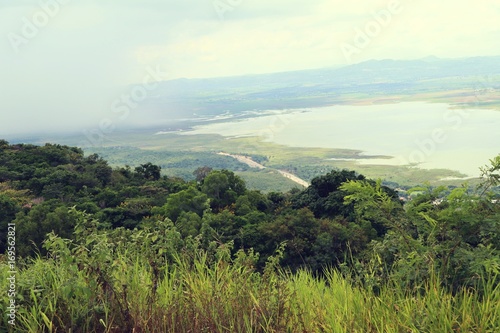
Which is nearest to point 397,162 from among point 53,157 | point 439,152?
point 439,152

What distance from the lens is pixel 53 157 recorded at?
23828 mm

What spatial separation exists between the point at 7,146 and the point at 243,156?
43805 mm

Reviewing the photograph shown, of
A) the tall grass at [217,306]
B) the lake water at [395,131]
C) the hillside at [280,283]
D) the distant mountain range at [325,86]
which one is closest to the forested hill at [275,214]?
the hillside at [280,283]

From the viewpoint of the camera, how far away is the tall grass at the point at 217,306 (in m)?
2.39

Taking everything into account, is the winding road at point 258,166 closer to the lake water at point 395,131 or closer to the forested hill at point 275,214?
the lake water at point 395,131

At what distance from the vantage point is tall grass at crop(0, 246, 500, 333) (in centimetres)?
239

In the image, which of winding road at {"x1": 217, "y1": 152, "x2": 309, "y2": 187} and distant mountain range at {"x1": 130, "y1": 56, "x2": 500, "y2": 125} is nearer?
winding road at {"x1": 217, "y1": 152, "x2": 309, "y2": 187}

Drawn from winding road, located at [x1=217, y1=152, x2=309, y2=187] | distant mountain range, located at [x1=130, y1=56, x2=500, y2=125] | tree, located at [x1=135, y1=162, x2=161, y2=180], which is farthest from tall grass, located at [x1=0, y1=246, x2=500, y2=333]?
distant mountain range, located at [x1=130, y1=56, x2=500, y2=125]

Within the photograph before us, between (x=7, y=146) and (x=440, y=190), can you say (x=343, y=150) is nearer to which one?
(x=7, y=146)

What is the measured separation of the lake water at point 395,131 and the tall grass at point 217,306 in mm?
44942

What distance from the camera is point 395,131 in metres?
79.4

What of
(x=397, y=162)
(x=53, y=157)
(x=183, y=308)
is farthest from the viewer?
(x=397, y=162)

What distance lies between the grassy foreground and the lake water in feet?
147

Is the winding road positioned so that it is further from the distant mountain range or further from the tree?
the distant mountain range
